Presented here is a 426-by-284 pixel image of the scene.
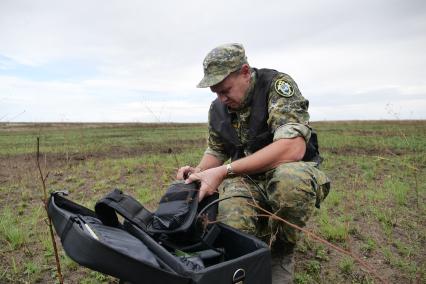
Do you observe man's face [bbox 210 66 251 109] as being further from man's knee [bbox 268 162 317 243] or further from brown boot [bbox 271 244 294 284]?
brown boot [bbox 271 244 294 284]

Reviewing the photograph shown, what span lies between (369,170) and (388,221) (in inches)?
126

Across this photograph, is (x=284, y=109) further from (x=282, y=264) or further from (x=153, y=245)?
(x=153, y=245)

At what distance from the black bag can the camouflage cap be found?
2.85ft

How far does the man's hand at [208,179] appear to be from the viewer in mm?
2433

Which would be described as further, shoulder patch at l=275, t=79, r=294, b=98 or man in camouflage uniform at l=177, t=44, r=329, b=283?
shoulder patch at l=275, t=79, r=294, b=98

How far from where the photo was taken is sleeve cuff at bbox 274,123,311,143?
105 inches

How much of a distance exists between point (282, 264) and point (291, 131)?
980 mm

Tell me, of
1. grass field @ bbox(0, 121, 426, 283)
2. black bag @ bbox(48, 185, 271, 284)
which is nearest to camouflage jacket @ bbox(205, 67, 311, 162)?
grass field @ bbox(0, 121, 426, 283)

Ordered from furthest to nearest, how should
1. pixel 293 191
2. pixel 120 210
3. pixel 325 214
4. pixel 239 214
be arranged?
pixel 325 214
pixel 239 214
pixel 293 191
pixel 120 210

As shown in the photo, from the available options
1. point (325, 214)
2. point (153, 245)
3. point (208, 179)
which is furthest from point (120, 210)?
point (325, 214)

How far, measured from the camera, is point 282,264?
9.22ft

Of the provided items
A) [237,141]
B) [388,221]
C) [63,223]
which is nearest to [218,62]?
[237,141]

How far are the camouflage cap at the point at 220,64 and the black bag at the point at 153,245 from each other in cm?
87

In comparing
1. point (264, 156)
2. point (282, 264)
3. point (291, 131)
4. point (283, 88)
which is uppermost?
point (283, 88)
